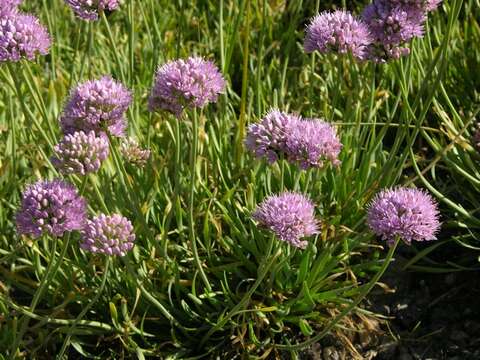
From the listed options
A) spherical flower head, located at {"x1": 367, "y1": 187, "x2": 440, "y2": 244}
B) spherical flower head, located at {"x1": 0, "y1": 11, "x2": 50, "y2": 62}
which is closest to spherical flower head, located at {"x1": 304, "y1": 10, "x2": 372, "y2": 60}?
spherical flower head, located at {"x1": 367, "y1": 187, "x2": 440, "y2": 244}

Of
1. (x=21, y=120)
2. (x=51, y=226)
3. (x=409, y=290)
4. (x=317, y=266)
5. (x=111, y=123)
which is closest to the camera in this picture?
(x=51, y=226)

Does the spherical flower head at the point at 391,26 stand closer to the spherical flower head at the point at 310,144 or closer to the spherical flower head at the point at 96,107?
the spherical flower head at the point at 310,144

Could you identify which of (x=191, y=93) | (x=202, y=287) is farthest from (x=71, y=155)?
(x=202, y=287)

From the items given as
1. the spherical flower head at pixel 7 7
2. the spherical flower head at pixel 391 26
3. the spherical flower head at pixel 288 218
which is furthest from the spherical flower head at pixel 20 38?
the spherical flower head at pixel 391 26

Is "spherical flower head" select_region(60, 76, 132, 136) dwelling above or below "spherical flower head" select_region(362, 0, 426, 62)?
below

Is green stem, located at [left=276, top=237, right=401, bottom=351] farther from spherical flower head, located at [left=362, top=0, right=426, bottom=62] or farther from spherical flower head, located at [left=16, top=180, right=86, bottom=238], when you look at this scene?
spherical flower head, located at [left=16, top=180, right=86, bottom=238]

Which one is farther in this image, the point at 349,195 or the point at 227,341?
the point at 349,195

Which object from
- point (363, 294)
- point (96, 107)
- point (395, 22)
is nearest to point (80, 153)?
point (96, 107)

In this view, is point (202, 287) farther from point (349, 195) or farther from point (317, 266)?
point (349, 195)
